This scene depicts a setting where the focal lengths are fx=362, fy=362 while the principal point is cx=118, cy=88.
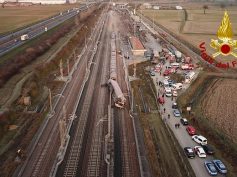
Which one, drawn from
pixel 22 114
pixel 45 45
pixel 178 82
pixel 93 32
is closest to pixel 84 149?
pixel 22 114

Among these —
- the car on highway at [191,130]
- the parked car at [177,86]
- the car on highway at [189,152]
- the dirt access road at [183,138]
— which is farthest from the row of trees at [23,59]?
the car on highway at [189,152]

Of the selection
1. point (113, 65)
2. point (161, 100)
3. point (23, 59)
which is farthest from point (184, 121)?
point (23, 59)

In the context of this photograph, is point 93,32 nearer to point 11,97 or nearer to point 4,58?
point 4,58

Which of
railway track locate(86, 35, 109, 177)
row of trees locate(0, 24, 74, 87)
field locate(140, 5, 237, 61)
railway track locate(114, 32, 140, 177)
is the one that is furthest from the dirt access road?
field locate(140, 5, 237, 61)

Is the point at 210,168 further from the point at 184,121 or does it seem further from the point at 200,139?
the point at 184,121

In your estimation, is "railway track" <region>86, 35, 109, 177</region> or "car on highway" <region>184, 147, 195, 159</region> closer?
"railway track" <region>86, 35, 109, 177</region>

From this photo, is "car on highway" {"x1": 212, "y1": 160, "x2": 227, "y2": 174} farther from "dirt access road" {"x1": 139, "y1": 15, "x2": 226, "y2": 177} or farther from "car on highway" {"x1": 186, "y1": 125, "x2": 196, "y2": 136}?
"car on highway" {"x1": 186, "y1": 125, "x2": 196, "y2": 136}
